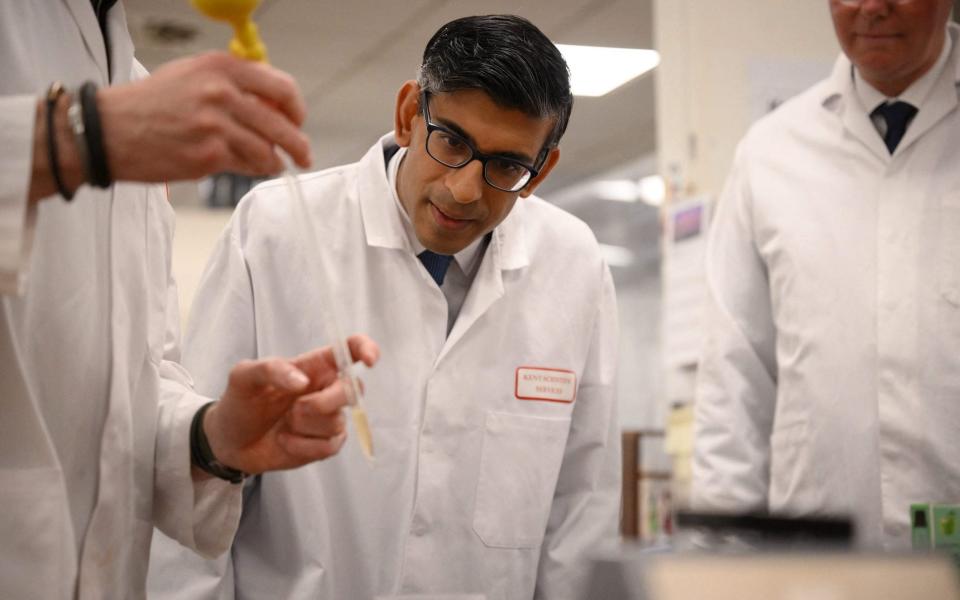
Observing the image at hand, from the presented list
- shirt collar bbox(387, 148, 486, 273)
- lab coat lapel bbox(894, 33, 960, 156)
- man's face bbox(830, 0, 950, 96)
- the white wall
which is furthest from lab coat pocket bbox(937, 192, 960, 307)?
the white wall

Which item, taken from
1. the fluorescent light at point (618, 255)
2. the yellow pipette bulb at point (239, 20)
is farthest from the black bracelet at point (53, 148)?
the fluorescent light at point (618, 255)

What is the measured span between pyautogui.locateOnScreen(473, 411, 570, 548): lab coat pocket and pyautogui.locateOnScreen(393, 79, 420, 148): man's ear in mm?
455

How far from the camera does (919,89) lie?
5.53 feet

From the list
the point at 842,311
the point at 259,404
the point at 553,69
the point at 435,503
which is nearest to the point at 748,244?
the point at 842,311

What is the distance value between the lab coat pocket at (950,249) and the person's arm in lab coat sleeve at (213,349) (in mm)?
1147

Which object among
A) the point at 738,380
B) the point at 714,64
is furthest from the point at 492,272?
the point at 714,64

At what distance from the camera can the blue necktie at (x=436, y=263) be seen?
1.54 metres

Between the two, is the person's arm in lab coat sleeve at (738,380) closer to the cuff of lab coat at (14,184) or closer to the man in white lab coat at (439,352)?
the man in white lab coat at (439,352)

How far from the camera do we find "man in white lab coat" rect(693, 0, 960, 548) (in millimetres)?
1595

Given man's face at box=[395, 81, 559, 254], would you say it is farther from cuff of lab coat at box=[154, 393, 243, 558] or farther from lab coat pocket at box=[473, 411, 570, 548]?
cuff of lab coat at box=[154, 393, 243, 558]

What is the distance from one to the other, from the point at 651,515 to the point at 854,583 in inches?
135

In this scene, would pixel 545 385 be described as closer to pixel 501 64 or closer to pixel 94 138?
pixel 501 64

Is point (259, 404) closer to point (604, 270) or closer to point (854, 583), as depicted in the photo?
point (854, 583)

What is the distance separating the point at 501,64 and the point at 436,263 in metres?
0.35
